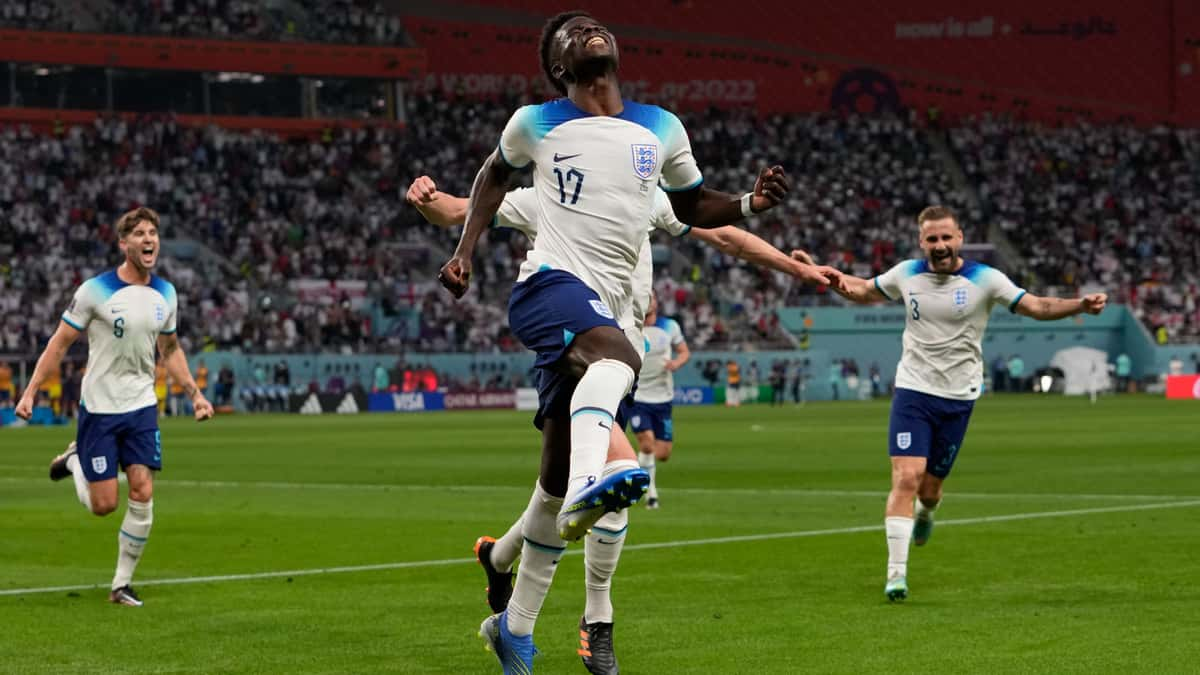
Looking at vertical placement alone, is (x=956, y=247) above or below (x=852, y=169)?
below

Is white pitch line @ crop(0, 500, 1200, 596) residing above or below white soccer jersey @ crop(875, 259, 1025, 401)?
below

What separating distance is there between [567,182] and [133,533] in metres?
6.02

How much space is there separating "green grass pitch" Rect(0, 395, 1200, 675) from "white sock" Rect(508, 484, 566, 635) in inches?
34.2

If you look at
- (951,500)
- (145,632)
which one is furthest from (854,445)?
(145,632)

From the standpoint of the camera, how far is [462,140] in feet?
243

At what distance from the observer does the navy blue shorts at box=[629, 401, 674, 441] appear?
2189 cm

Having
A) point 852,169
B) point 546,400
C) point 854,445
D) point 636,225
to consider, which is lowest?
Answer: point 854,445

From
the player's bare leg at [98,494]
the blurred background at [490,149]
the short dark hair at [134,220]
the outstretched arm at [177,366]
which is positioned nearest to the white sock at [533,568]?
the outstretched arm at [177,366]

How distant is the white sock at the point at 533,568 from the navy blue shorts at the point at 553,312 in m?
0.87

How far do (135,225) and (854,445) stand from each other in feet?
75.2

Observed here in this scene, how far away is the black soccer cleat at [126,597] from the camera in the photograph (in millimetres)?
11922

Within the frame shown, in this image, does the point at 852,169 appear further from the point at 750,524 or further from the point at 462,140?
the point at 750,524

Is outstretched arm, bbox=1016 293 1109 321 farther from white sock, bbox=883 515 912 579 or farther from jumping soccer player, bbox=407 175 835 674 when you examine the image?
jumping soccer player, bbox=407 175 835 674

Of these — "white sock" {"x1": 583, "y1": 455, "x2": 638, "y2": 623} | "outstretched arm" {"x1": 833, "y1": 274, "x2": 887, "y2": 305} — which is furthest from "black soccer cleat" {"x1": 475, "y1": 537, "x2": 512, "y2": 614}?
"outstretched arm" {"x1": 833, "y1": 274, "x2": 887, "y2": 305}
